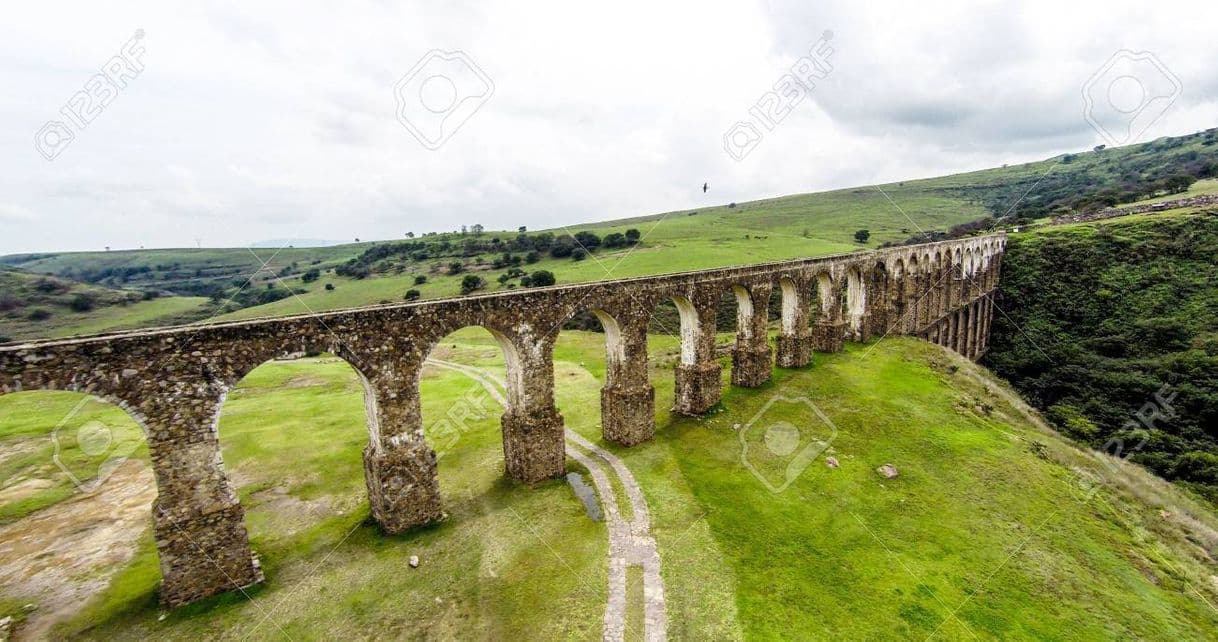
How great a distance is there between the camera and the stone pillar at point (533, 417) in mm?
18188

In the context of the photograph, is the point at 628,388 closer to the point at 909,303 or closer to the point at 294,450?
the point at 294,450

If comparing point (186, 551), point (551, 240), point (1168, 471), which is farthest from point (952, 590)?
point (551, 240)

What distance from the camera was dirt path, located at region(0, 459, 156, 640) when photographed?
13.4 meters

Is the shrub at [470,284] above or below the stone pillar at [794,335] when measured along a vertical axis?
above

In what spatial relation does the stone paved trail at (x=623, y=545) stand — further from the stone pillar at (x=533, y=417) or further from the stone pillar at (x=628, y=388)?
the stone pillar at (x=533, y=417)

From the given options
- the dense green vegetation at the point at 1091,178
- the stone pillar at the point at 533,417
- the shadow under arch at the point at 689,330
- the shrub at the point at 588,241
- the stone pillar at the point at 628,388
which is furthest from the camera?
the shrub at the point at 588,241

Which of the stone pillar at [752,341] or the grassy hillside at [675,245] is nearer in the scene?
the stone pillar at [752,341]

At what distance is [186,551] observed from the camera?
12.8 meters

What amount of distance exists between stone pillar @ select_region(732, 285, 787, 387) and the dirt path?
1029 inches

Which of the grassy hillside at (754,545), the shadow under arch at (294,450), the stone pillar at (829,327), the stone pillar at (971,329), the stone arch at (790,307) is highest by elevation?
the stone arch at (790,307)

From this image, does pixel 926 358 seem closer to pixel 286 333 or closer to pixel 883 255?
pixel 883 255

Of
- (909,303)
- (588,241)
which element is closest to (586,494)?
(909,303)

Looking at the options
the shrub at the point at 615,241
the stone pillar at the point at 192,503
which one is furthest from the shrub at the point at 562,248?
the stone pillar at the point at 192,503

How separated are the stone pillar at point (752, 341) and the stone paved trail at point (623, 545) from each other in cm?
1055
